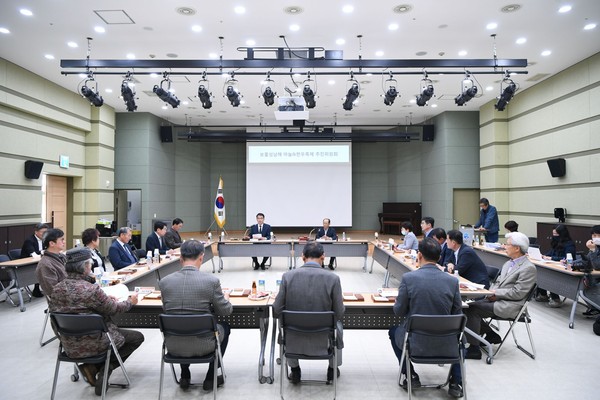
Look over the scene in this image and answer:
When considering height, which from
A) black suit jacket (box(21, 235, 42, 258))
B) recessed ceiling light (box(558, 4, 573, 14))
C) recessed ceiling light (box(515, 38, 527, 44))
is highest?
recessed ceiling light (box(515, 38, 527, 44))

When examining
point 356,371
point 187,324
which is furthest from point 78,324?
point 356,371

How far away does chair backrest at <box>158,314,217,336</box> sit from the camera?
2.60m

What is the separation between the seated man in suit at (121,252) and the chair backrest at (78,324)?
8.20 feet

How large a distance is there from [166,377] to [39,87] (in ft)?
25.9

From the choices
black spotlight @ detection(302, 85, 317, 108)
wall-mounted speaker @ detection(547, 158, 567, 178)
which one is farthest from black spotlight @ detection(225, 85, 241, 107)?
wall-mounted speaker @ detection(547, 158, 567, 178)

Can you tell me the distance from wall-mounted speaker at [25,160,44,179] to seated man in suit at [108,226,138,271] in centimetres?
425

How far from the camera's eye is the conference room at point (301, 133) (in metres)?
3.82

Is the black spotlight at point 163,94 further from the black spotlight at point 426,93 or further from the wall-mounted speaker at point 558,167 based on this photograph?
the wall-mounted speaker at point 558,167

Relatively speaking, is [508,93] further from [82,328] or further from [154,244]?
[82,328]

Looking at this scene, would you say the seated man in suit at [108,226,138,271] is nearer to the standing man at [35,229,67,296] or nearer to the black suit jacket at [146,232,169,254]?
the black suit jacket at [146,232,169,254]

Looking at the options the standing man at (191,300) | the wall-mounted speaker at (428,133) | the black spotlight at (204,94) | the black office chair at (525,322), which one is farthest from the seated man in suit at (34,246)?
the wall-mounted speaker at (428,133)

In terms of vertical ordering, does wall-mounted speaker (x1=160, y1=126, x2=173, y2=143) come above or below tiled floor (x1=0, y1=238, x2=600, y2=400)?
above

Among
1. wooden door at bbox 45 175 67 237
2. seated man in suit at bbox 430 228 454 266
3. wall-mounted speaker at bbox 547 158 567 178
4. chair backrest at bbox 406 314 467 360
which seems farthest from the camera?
wooden door at bbox 45 175 67 237

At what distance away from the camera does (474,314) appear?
359 centimetres
